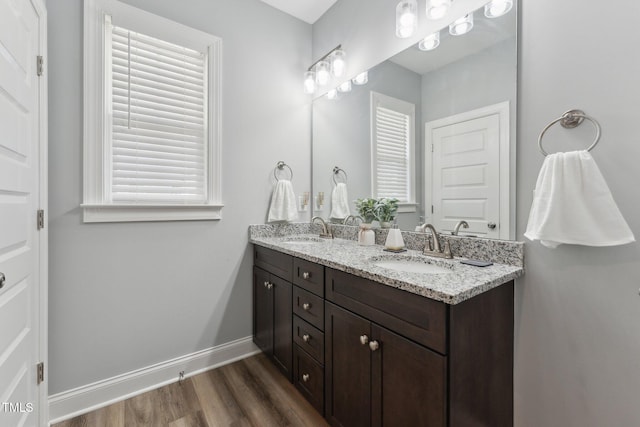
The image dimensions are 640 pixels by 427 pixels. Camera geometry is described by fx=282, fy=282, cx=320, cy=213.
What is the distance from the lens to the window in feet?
5.60

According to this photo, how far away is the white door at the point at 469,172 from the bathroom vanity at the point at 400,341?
25cm

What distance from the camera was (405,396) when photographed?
1014 mm

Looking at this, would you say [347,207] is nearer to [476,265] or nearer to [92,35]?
[476,265]

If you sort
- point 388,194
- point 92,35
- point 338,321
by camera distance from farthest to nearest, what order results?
point 388,194, point 92,35, point 338,321

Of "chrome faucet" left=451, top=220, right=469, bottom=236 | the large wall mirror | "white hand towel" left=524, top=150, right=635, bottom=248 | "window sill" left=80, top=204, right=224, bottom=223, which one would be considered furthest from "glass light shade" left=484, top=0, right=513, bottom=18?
"window sill" left=80, top=204, right=224, bottom=223

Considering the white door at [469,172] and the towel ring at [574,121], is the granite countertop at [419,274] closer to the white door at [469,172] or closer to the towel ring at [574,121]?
the white door at [469,172]

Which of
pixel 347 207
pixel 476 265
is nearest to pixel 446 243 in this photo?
pixel 476 265

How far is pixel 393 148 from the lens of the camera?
1.82m

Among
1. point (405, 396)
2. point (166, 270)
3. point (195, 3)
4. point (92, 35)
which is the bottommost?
point (405, 396)

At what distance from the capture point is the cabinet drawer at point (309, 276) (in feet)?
4.70

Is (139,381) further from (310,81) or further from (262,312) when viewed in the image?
(310,81)

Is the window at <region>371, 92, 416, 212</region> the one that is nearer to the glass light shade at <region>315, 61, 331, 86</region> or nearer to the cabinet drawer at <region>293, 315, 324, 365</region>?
the glass light shade at <region>315, 61, 331, 86</region>

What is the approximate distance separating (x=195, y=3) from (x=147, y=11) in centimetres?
33

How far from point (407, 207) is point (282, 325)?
1.08 meters
